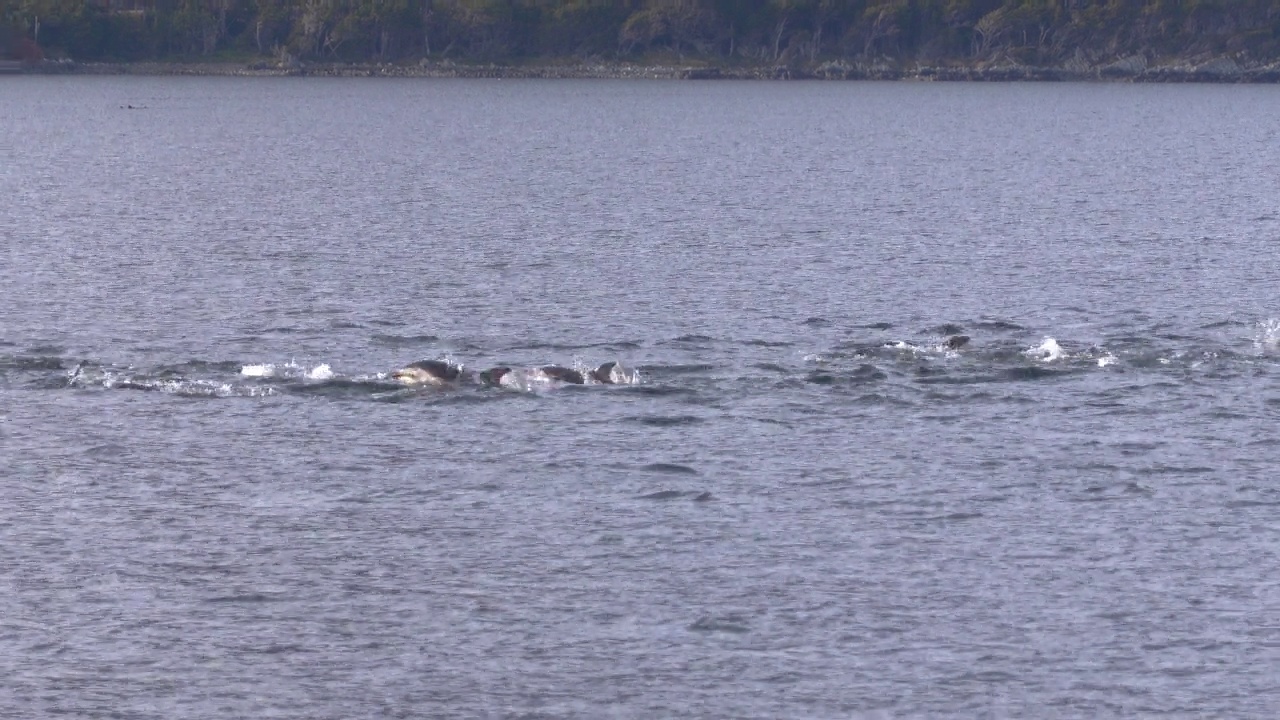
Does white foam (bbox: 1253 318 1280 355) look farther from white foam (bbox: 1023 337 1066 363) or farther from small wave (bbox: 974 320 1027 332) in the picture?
small wave (bbox: 974 320 1027 332)

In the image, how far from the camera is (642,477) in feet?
126

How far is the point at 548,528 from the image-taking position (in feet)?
114

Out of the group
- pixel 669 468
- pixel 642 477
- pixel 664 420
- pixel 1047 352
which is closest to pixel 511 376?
pixel 664 420

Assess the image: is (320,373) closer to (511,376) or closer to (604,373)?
(511,376)

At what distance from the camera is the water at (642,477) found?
2808 cm

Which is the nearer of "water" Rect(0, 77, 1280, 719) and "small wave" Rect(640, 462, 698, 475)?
"water" Rect(0, 77, 1280, 719)

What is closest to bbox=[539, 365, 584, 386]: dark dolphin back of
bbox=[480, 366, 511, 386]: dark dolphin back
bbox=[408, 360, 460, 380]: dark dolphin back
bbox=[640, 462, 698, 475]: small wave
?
bbox=[480, 366, 511, 386]: dark dolphin back

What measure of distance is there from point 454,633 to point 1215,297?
129 feet

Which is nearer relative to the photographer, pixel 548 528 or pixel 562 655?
pixel 562 655

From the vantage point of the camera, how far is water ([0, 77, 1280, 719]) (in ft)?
92.1

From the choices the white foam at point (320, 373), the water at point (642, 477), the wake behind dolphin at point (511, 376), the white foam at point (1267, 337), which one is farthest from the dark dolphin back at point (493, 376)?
the white foam at point (1267, 337)

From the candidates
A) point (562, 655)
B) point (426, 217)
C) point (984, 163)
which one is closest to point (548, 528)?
point (562, 655)

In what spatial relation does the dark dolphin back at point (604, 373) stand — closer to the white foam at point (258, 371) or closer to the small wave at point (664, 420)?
the small wave at point (664, 420)

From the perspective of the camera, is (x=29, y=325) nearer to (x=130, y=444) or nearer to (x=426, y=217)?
(x=130, y=444)
